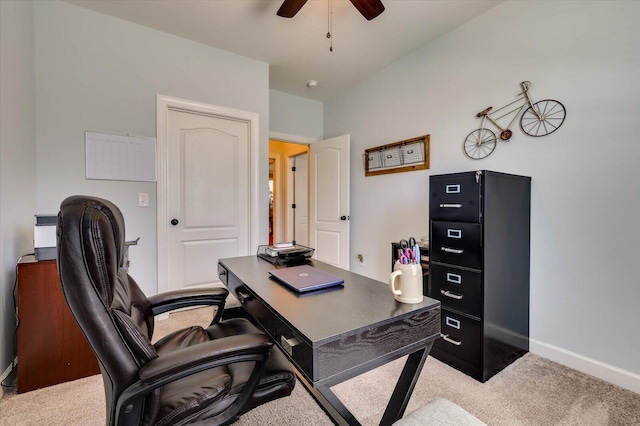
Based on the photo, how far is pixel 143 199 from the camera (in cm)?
255

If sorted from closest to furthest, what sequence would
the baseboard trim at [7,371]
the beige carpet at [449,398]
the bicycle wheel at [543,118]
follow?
the beige carpet at [449,398]
the baseboard trim at [7,371]
the bicycle wheel at [543,118]

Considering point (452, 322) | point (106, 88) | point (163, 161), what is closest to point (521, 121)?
point (452, 322)

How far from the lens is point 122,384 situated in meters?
0.75

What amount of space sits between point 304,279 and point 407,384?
0.57m

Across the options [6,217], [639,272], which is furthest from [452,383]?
[6,217]

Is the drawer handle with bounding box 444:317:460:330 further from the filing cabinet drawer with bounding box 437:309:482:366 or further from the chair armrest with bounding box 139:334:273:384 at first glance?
the chair armrest with bounding box 139:334:273:384

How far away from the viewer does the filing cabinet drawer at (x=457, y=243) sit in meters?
1.73

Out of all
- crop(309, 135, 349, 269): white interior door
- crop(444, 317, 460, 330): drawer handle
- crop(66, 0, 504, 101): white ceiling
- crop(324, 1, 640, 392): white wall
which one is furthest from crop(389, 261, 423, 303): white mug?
crop(309, 135, 349, 269): white interior door

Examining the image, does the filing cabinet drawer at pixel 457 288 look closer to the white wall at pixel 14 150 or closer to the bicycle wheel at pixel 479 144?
the bicycle wheel at pixel 479 144

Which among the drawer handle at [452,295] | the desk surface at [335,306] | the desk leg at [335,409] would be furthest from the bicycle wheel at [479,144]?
the desk leg at [335,409]

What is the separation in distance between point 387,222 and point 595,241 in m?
1.76

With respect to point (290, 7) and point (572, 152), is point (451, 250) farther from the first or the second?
point (290, 7)

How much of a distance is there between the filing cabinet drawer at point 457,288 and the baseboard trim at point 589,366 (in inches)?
29.9

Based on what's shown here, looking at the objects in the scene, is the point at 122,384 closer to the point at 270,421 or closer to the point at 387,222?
the point at 270,421
